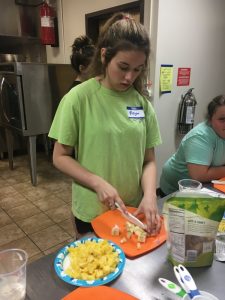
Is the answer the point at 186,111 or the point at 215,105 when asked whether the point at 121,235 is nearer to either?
the point at 215,105

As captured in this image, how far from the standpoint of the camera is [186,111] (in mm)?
2615

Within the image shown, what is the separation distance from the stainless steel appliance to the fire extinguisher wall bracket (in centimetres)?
139

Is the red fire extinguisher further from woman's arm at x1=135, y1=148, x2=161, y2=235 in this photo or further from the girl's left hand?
the girl's left hand

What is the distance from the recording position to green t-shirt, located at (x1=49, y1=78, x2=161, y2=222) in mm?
938

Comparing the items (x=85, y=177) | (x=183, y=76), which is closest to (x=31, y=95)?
(x=183, y=76)

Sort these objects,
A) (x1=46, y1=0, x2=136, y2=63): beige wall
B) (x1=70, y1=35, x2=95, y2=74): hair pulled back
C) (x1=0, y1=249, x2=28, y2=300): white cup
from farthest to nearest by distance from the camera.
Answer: (x1=46, y1=0, x2=136, y2=63): beige wall
(x1=70, y1=35, x2=95, y2=74): hair pulled back
(x1=0, y1=249, x2=28, y2=300): white cup

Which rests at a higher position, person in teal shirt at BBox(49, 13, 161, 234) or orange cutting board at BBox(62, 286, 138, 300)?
person in teal shirt at BBox(49, 13, 161, 234)

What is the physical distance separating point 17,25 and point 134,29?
10.3 ft

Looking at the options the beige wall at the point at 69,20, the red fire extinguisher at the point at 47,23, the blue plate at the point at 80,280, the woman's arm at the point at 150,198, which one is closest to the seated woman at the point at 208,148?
the woman's arm at the point at 150,198

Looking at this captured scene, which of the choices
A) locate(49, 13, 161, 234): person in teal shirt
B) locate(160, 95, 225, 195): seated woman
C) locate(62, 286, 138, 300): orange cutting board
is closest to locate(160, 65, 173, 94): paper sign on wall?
locate(160, 95, 225, 195): seated woman

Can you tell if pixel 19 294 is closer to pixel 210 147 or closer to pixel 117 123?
pixel 117 123

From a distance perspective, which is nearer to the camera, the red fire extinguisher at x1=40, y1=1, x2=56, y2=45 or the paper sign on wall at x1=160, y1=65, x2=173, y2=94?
the paper sign on wall at x1=160, y1=65, x2=173, y2=94

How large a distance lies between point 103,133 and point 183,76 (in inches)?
77.4

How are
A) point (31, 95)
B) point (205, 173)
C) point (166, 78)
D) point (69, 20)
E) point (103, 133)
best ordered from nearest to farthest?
1. point (103, 133)
2. point (205, 173)
3. point (166, 78)
4. point (31, 95)
5. point (69, 20)
